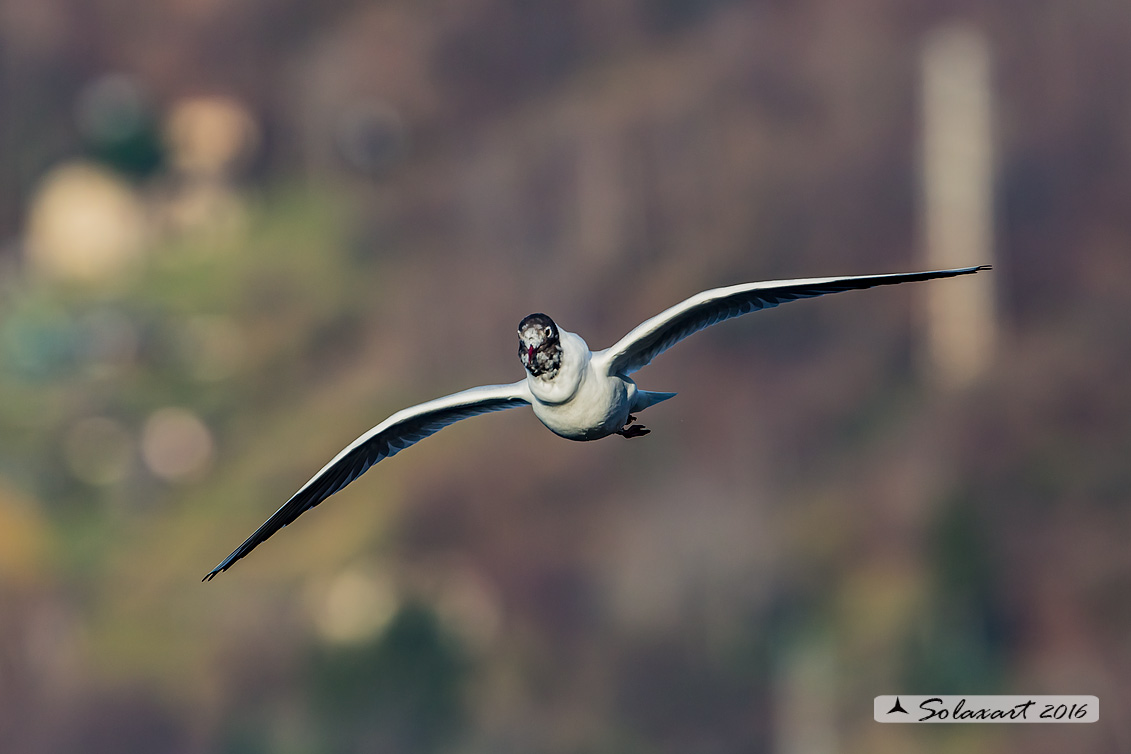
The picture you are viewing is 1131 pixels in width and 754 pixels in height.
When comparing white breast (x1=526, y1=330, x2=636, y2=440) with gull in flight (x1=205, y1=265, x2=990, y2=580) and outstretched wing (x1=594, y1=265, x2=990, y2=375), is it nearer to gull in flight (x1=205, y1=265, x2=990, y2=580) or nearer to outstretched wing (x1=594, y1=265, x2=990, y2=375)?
gull in flight (x1=205, y1=265, x2=990, y2=580)

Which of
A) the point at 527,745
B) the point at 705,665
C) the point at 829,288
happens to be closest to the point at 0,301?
the point at 527,745

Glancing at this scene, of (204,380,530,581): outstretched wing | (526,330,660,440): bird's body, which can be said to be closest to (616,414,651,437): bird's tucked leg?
(526,330,660,440): bird's body

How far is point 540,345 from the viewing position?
10.4m

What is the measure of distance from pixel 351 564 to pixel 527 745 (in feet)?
32.6

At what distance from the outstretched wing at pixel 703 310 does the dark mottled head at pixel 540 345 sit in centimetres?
38

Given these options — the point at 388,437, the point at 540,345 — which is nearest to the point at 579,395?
the point at 540,345

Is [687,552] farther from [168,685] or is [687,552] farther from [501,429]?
[168,685]

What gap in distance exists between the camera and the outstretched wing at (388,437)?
37.2 ft

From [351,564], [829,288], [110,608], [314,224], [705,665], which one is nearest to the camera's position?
[829,288]

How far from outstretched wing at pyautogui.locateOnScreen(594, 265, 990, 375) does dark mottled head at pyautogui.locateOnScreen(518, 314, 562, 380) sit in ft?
1.26

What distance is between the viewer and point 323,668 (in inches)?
2259

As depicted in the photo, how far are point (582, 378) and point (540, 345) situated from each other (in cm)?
47

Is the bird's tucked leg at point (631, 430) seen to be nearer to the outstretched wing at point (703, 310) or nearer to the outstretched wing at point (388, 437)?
the outstretched wing at point (703, 310)

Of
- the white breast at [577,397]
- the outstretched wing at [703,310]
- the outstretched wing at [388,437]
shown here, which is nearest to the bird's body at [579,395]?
the white breast at [577,397]
